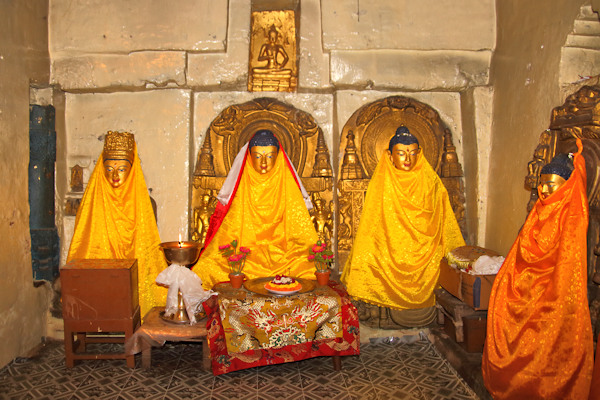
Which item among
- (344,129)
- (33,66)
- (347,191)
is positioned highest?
(33,66)

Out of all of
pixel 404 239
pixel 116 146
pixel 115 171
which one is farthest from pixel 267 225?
pixel 116 146

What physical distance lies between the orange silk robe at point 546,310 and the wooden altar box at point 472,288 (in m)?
0.36

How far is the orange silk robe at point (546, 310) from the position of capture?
126 inches

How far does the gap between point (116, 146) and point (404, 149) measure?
319 cm

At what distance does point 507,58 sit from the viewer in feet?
16.7

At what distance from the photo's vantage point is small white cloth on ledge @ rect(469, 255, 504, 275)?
4.22 metres

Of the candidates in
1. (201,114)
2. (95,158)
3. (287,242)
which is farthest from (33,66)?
(287,242)

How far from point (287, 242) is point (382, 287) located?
1.18 meters

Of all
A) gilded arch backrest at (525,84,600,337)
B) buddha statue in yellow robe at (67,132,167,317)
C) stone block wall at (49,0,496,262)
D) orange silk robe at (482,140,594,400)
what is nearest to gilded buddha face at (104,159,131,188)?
buddha statue in yellow robe at (67,132,167,317)

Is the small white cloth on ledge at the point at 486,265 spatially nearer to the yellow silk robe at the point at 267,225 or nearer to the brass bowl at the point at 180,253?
the yellow silk robe at the point at 267,225

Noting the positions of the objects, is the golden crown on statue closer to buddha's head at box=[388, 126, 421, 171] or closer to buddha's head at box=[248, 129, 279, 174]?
buddha's head at box=[248, 129, 279, 174]

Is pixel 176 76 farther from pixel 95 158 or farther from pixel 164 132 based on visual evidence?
pixel 95 158

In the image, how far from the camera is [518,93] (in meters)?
4.83

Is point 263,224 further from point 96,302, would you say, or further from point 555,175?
point 555,175
